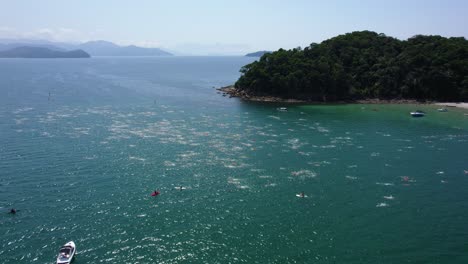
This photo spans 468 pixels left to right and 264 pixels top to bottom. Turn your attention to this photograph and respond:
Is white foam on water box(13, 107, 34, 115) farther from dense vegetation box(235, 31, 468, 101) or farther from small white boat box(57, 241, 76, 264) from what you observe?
small white boat box(57, 241, 76, 264)

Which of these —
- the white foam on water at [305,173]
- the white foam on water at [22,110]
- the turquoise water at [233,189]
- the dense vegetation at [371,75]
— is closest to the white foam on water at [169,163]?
the turquoise water at [233,189]

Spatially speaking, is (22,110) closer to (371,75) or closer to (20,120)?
(20,120)

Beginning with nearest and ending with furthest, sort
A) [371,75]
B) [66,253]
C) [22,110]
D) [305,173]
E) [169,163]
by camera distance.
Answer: [66,253] → [305,173] → [169,163] → [22,110] → [371,75]

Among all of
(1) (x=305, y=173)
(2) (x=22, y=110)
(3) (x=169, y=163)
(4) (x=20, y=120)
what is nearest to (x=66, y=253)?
(3) (x=169, y=163)

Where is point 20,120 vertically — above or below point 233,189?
above

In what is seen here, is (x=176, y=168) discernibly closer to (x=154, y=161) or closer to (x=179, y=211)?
(x=154, y=161)

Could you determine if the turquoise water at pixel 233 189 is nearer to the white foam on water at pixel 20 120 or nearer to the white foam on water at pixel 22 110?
the white foam on water at pixel 20 120
